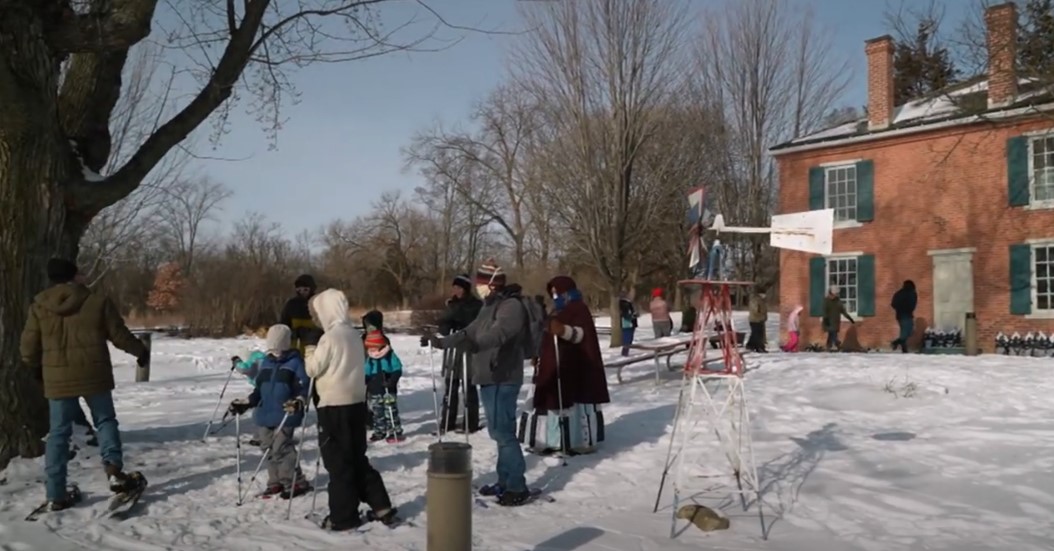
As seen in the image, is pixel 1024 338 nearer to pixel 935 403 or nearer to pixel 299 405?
pixel 935 403

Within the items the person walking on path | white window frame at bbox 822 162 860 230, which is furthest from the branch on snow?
white window frame at bbox 822 162 860 230

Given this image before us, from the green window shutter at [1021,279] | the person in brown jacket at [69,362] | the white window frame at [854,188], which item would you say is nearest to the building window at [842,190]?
the white window frame at [854,188]

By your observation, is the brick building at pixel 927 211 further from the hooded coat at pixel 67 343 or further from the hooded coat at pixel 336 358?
the hooded coat at pixel 67 343

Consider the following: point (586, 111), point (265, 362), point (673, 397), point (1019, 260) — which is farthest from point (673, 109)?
point (265, 362)

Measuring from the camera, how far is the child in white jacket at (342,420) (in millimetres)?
6605

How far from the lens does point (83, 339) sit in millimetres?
7035

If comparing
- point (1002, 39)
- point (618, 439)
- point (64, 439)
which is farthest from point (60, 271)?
point (1002, 39)

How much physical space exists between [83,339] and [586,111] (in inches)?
796

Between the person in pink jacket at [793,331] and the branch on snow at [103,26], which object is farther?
the person in pink jacket at [793,331]

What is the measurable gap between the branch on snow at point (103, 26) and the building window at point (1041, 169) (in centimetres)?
2122

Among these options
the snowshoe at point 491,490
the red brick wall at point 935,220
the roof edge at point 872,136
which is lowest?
the snowshoe at point 491,490

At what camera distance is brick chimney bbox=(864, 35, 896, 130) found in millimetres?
25250

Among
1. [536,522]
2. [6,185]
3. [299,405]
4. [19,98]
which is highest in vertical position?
[19,98]

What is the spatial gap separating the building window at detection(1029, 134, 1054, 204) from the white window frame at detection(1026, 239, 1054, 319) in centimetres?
104
